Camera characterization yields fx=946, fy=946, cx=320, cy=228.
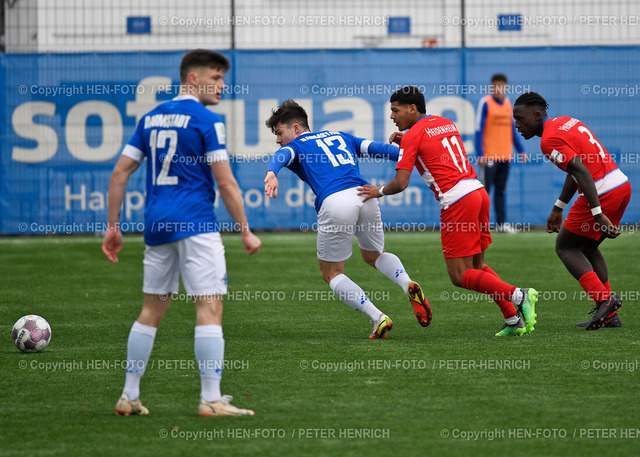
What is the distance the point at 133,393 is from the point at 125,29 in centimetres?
1466

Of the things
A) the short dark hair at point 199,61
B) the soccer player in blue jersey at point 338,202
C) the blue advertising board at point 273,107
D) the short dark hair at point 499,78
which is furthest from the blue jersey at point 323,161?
the blue advertising board at point 273,107

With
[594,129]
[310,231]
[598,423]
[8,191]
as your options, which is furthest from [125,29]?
[598,423]

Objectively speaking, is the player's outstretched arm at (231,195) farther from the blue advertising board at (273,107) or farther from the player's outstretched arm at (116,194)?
the blue advertising board at (273,107)

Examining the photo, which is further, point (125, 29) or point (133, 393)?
point (125, 29)

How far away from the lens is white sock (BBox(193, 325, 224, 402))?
4.84 m

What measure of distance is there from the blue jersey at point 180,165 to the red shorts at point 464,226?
8.95ft

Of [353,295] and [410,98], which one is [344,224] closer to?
[353,295]

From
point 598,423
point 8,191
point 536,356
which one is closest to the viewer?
point 598,423

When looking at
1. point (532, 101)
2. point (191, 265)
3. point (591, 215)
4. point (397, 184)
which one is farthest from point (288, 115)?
point (191, 265)

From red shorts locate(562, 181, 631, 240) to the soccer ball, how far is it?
416cm

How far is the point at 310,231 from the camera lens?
1714 centimetres

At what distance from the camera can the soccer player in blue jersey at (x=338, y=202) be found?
7.41 m

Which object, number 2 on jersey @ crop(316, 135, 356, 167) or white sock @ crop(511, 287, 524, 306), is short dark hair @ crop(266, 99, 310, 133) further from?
white sock @ crop(511, 287, 524, 306)

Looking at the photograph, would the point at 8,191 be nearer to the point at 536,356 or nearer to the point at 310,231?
the point at 310,231
